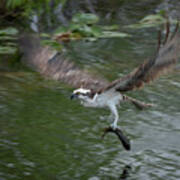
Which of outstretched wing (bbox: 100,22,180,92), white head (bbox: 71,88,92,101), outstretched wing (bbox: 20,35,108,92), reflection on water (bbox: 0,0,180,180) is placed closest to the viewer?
outstretched wing (bbox: 100,22,180,92)

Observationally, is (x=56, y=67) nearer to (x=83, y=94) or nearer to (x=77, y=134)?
(x=77, y=134)

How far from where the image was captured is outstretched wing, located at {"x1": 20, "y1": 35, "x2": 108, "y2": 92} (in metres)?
5.54

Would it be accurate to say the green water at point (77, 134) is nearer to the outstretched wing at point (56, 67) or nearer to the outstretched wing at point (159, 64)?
the outstretched wing at point (56, 67)

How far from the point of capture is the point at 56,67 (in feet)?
20.5

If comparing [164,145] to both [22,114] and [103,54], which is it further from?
[103,54]

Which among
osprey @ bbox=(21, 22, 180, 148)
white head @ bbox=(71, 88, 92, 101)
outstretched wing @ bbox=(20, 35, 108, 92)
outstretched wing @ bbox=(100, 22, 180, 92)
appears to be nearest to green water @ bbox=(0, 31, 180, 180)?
osprey @ bbox=(21, 22, 180, 148)

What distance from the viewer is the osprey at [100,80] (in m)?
4.13

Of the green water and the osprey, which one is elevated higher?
the osprey

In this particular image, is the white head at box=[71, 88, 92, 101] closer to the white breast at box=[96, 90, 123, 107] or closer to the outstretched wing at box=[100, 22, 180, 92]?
the white breast at box=[96, 90, 123, 107]

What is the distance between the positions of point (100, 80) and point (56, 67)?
841 millimetres

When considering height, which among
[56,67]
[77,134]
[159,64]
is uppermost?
[159,64]

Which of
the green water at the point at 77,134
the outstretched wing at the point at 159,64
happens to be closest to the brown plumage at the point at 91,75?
the outstretched wing at the point at 159,64

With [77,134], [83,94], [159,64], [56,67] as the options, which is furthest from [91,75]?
[159,64]

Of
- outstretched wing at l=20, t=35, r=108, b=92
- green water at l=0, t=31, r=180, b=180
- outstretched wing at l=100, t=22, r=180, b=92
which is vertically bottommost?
green water at l=0, t=31, r=180, b=180
